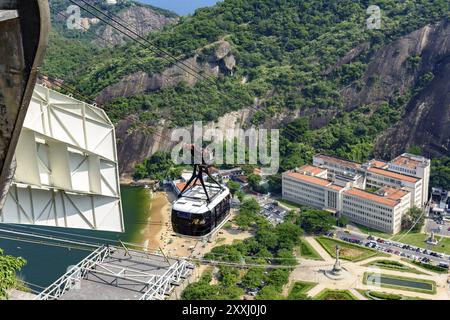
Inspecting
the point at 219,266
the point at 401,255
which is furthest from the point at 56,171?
the point at 401,255

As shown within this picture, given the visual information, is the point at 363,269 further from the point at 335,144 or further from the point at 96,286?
the point at 96,286

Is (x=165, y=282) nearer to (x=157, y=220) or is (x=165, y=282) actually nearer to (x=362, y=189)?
(x=157, y=220)

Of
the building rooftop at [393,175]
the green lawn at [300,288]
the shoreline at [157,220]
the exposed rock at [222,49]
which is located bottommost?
the shoreline at [157,220]

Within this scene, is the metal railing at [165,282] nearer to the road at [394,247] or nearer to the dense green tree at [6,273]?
the dense green tree at [6,273]

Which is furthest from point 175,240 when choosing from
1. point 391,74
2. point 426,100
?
point 391,74

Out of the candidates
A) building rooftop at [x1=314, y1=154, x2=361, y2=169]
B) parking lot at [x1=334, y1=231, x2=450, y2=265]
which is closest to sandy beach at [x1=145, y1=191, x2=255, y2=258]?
parking lot at [x1=334, y1=231, x2=450, y2=265]

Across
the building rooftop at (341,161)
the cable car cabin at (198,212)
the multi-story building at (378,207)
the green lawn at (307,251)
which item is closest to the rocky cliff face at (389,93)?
the building rooftop at (341,161)

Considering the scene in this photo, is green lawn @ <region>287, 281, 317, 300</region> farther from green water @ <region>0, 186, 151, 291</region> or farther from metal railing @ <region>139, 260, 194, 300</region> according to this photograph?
Result: metal railing @ <region>139, 260, 194, 300</region>


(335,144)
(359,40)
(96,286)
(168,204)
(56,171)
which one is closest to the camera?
(56,171)
